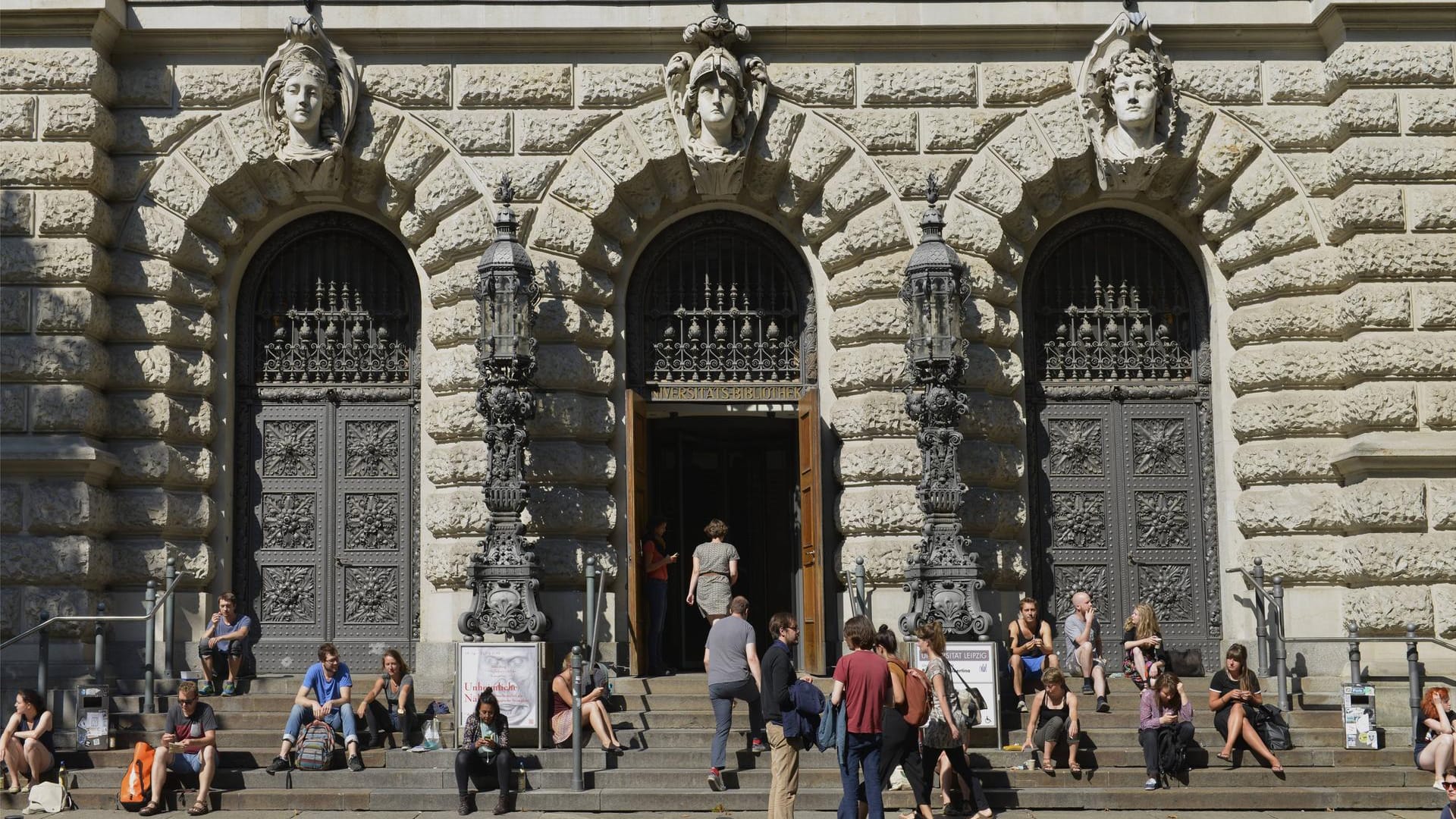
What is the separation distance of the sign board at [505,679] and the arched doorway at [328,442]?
2.96 metres

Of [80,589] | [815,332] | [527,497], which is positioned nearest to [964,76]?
[815,332]

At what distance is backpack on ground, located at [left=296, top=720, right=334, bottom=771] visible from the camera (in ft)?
52.1

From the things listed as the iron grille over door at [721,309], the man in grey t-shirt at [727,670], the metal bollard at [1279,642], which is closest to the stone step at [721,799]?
the man in grey t-shirt at [727,670]

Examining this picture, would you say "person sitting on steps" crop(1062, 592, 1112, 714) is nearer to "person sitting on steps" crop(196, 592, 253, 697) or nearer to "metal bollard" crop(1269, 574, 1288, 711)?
"metal bollard" crop(1269, 574, 1288, 711)

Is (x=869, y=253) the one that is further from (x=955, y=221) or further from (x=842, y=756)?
(x=842, y=756)

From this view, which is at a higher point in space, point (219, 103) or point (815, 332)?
point (219, 103)

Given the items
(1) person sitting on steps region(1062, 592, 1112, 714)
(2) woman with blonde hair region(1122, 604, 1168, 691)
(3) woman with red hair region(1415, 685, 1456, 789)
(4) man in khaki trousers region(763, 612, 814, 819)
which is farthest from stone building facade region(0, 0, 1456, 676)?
(4) man in khaki trousers region(763, 612, 814, 819)

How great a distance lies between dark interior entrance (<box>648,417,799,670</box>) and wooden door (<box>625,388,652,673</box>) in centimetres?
A: 333

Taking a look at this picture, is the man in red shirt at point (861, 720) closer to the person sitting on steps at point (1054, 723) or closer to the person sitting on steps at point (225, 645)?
the person sitting on steps at point (1054, 723)

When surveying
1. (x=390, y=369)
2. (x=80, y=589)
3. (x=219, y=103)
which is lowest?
(x=80, y=589)

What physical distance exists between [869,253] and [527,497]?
4.70 m

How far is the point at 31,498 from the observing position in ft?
58.9

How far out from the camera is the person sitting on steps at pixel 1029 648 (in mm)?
17266

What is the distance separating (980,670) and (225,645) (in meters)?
7.74
